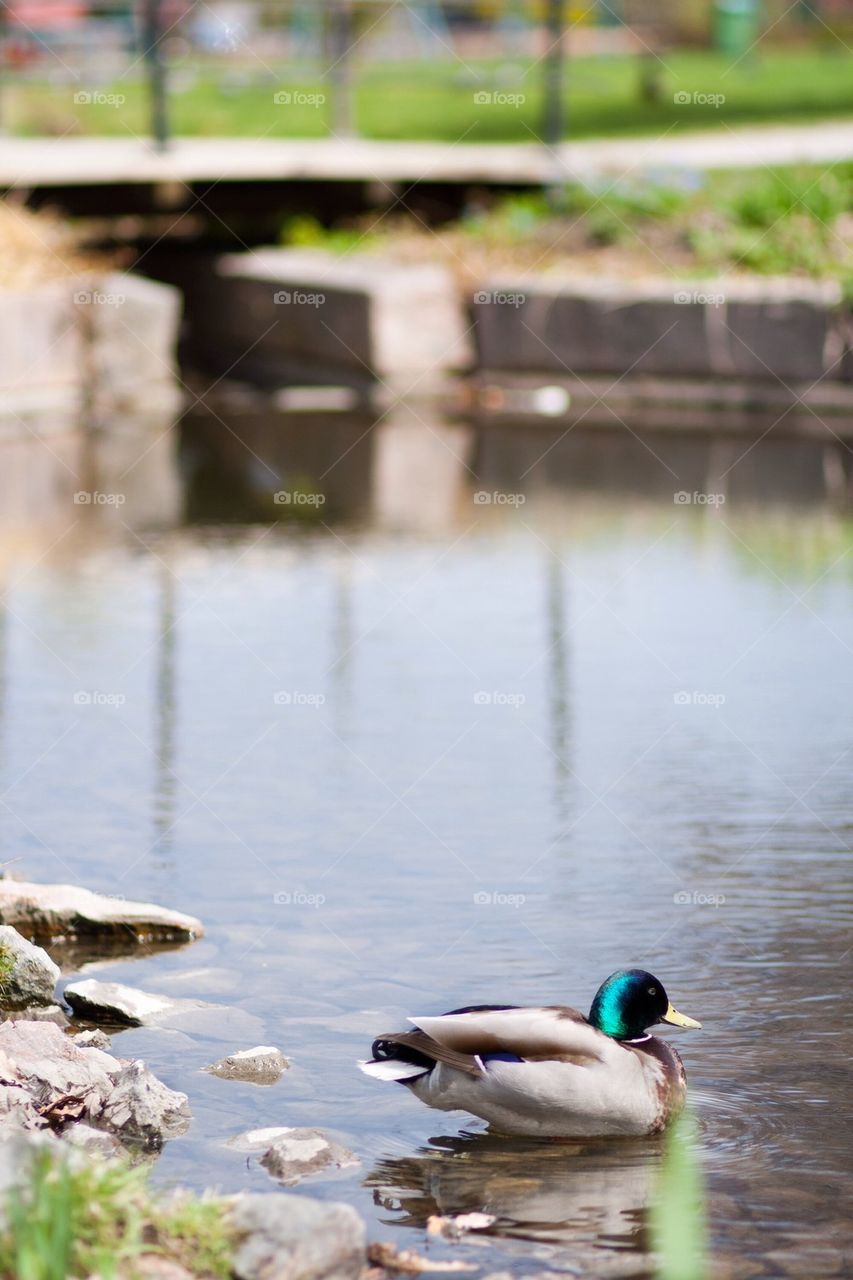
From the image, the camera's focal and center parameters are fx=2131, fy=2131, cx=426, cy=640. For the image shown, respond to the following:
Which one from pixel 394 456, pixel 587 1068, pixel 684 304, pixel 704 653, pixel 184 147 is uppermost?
pixel 184 147

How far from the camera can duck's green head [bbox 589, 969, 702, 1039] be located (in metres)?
4.97

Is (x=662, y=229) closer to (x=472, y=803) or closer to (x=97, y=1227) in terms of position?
(x=472, y=803)

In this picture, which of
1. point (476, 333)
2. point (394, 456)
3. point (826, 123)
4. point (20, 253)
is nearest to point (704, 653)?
point (394, 456)

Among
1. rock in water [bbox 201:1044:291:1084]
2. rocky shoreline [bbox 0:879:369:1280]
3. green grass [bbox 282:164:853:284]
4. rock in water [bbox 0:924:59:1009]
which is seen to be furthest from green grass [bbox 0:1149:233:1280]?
green grass [bbox 282:164:853:284]

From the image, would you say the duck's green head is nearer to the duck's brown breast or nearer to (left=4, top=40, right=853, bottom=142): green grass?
the duck's brown breast

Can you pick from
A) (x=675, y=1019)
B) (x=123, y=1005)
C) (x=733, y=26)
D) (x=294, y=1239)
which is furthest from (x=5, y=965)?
(x=733, y=26)

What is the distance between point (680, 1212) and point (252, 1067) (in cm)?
122

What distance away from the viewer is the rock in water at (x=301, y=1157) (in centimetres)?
468

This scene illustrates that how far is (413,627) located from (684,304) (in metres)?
7.51

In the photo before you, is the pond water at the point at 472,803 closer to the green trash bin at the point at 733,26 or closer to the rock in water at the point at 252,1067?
the rock in water at the point at 252,1067

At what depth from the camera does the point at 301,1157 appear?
4719mm

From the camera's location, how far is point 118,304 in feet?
57.2

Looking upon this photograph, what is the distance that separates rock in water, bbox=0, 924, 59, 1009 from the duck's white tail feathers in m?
1.21

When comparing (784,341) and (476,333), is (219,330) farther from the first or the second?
(784,341)
